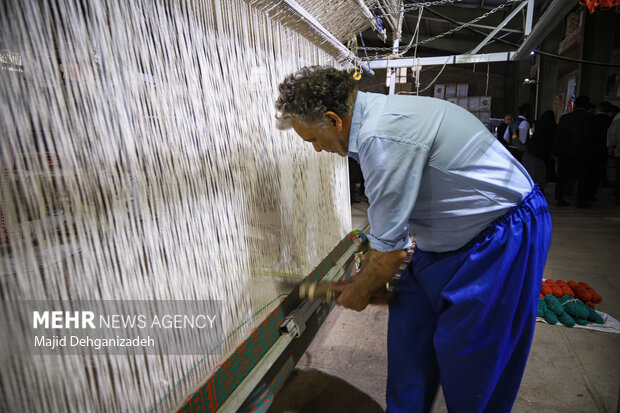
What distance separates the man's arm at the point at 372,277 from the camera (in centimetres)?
100

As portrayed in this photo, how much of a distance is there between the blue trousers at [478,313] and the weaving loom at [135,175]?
55 centimetres

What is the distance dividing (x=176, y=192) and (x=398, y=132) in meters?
0.60

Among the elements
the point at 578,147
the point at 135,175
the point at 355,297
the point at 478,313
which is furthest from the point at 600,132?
the point at 135,175

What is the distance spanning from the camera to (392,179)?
89 cm

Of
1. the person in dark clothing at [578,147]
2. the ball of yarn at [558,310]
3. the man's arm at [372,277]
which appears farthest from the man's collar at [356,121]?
the person in dark clothing at [578,147]

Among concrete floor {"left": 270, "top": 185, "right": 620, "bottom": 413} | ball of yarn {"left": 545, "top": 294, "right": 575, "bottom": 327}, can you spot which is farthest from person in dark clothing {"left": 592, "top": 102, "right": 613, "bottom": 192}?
ball of yarn {"left": 545, "top": 294, "right": 575, "bottom": 327}

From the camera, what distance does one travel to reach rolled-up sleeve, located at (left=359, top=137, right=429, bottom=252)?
89 cm

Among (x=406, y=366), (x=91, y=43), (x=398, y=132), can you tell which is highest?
(x=91, y=43)

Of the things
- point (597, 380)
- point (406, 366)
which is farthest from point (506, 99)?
point (406, 366)

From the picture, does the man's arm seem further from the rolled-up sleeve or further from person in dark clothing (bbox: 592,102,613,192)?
person in dark clothing (bbox: 592,102,613,192)

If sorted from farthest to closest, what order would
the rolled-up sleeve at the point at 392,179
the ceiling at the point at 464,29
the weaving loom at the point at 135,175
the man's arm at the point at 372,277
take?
the ceiling at the point at 464,29, the man's arm at the point at 372,277, the rolled-up sleeve at the point at 392,179, the weaving loom at the point at 135,175

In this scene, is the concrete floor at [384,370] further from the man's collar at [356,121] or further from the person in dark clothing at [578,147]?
the person in dark clothing at [578,147]

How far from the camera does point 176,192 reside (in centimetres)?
86

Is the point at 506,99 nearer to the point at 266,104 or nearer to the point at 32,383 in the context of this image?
the point at 266,104
